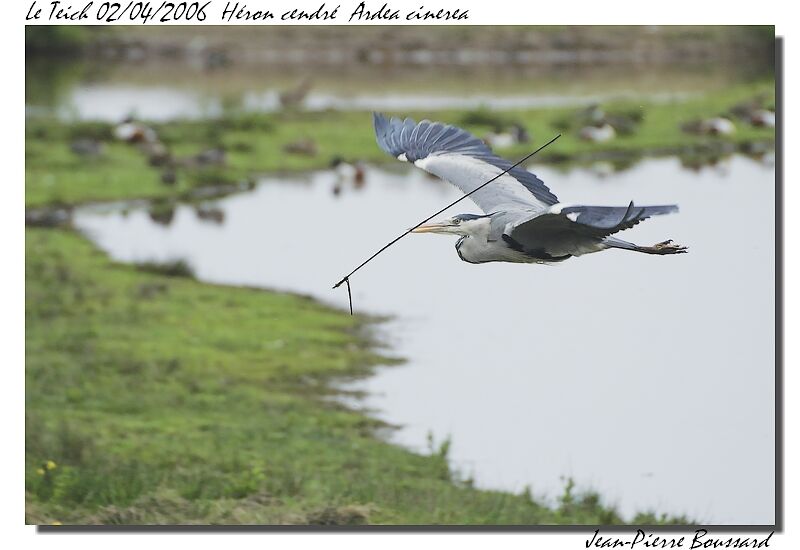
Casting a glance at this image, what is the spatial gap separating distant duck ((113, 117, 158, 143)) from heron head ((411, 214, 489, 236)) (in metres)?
19.4

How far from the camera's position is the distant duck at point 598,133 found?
23844 millimetres

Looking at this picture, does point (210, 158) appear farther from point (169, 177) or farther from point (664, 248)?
point (664, 248)

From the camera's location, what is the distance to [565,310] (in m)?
16.7

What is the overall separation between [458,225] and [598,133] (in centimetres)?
1896

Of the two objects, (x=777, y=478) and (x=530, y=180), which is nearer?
(x=530, y=180)

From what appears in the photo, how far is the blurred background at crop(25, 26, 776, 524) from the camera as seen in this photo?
10930mm

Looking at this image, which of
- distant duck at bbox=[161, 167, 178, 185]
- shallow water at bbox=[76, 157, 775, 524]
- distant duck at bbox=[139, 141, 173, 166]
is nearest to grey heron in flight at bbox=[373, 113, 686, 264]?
shallow water at bbox=[76, 157, 775, 524]

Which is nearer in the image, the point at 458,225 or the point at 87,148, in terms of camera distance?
the point at 458,225

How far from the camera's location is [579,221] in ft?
15.5

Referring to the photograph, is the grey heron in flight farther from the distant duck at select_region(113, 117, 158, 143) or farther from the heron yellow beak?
the distant duck at select_region(113, 117, 158, 143)

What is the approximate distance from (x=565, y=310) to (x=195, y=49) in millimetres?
14169

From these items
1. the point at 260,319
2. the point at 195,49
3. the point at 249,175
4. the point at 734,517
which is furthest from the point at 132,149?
the point at 734,517

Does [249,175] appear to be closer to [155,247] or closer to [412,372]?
[155,247]

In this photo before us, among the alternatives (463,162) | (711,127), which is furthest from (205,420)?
(711,127)
